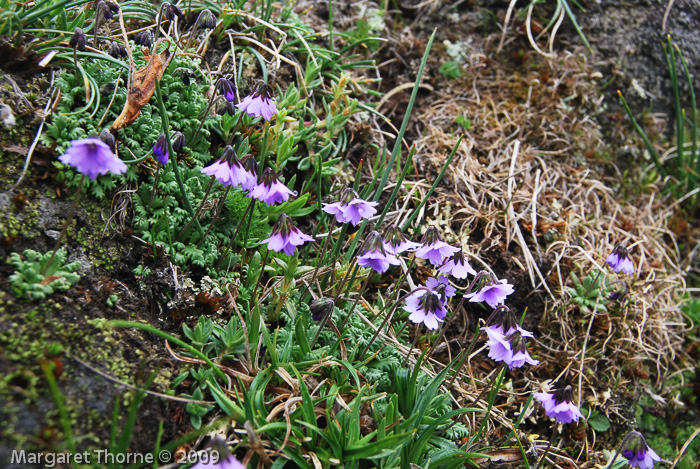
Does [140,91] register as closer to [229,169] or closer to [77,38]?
[77,38]

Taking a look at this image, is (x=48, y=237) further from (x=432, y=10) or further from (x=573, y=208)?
(x=432, y=10)

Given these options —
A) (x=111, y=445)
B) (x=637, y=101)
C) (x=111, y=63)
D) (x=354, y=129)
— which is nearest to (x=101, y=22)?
(x=111, y=63)

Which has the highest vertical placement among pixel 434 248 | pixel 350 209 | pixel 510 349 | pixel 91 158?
pixel 91 158

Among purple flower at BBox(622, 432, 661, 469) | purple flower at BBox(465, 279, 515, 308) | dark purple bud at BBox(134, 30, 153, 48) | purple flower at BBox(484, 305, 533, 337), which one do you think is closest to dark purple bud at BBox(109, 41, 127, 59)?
dark purple bud at BBox(134, 30, 153, 48)

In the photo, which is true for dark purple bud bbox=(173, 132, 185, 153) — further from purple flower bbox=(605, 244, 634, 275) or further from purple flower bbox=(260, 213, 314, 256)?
purple flower bbox=(605, 244, 634, 275)

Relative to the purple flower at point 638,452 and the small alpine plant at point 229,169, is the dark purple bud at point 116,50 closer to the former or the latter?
the small alpine plant at point 229,169

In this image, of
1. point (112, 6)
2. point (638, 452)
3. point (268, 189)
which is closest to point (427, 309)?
point (268, 189)

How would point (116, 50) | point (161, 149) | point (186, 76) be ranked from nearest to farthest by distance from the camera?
point (161, 149) → point (116, 50) → point (186, 76)
